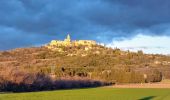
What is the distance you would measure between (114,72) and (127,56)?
172 ft

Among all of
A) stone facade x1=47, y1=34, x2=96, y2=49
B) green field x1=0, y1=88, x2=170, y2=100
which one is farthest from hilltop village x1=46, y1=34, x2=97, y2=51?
green field x1=0, y1=88, x2=170, y2=100

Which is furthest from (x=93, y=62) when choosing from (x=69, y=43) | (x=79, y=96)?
(x=79, y=96)

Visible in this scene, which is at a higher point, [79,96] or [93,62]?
[93,62]

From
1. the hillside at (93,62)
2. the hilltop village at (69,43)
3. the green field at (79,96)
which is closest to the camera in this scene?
the green field at (79,96)

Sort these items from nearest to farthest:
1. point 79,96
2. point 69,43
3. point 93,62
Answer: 1. point 79,96
2. point 93,62
3. point 69,43

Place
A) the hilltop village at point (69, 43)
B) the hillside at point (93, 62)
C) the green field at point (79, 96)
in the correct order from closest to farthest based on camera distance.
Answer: the green field at point (79, 96) → the hillside at point (93, 62) → the hilltop village at point (69, 43)

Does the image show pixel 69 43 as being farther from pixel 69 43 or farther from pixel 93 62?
pixel 93 62

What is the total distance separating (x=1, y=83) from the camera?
73.2 metres

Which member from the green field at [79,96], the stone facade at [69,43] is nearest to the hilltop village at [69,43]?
the stone facade at [69,43]

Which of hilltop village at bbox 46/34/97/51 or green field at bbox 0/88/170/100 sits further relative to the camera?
hilltop village at bbox 46/34/97/51

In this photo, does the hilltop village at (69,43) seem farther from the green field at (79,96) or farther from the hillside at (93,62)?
the green field at (79,96)

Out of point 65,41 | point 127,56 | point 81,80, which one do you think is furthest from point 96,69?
point 65,41

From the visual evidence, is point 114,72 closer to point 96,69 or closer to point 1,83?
point 96,69

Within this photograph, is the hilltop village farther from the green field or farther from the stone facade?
the green field
